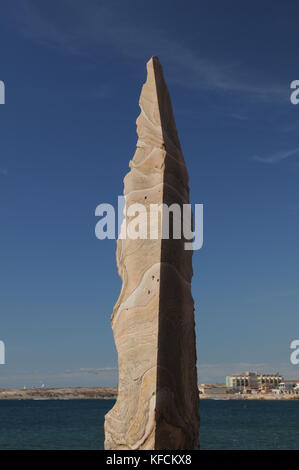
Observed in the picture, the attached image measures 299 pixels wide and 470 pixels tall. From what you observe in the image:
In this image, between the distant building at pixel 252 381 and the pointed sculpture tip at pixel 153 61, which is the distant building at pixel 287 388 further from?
the pointed sculpture tip at pixel 153 61

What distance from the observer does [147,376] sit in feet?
29.9

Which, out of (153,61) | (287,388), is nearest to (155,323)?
(153,61)

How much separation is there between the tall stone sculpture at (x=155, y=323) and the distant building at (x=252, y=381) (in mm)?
143669

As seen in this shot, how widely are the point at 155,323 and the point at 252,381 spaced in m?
148

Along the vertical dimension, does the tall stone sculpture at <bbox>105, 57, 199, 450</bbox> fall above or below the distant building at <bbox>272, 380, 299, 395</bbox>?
above

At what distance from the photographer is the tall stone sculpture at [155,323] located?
903 centimetres

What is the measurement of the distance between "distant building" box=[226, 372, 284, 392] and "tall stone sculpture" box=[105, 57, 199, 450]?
14367 cm

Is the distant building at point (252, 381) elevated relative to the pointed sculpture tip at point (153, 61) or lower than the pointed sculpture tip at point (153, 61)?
lower

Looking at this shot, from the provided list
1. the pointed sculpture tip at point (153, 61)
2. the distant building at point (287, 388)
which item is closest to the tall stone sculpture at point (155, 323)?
the pointed sculpture tip at point (153, 61)

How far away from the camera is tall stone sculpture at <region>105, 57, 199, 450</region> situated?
903 cm

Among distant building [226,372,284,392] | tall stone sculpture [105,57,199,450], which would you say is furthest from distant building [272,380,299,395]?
tall stone sculpture [105,57,199,450]

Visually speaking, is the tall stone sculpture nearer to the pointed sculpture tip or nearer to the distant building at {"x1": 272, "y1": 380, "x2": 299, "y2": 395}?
the pointed sculpture tip
